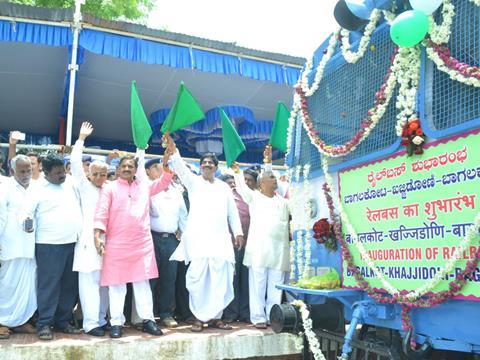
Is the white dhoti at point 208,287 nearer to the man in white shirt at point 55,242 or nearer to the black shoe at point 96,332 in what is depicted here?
the black shoe at point 96,332

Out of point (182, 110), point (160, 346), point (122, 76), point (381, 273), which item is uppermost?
point (122, 76)

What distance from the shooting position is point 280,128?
5148 mm

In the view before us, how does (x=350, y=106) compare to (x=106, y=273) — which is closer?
(x=350, y=106)

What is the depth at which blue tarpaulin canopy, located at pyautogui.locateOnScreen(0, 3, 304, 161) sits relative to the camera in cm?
711

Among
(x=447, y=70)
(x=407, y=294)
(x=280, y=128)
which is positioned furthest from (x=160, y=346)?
(x=447, y=70)

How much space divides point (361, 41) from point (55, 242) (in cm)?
290

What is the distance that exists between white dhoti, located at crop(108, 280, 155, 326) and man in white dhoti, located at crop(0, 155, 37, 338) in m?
0.67

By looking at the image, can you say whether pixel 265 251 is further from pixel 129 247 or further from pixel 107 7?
pixel 107 7

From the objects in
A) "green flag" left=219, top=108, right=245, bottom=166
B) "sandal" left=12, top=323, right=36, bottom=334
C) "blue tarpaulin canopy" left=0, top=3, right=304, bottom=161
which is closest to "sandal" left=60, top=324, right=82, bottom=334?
"sandal" left=12, top=323, right=36, bottom=334

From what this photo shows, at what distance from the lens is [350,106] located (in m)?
3.59

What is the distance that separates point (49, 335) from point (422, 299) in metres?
2.79

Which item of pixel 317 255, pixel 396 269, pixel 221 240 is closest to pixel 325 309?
pixel 317 255

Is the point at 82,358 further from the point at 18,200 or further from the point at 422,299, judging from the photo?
the point at 422,299

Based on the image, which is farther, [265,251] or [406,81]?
[265,251]
